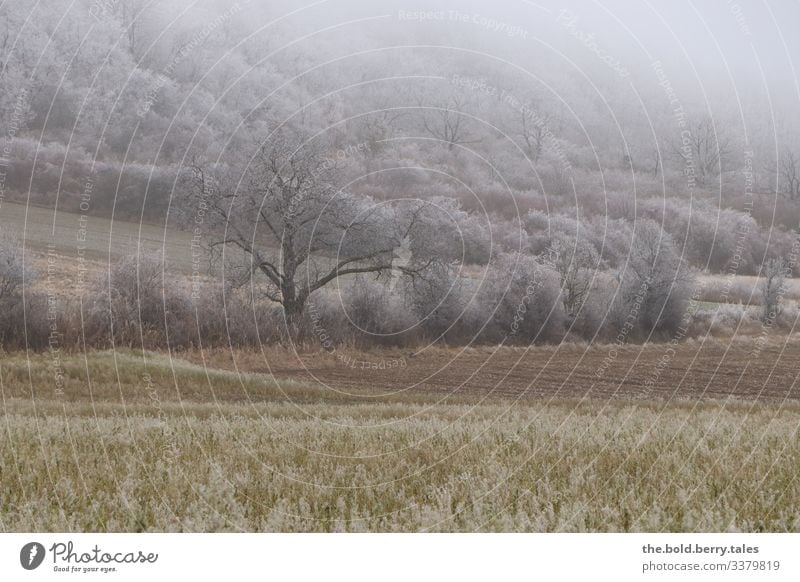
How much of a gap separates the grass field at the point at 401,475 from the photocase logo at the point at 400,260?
169 inches

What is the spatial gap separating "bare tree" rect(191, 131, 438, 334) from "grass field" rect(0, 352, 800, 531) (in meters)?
4.34

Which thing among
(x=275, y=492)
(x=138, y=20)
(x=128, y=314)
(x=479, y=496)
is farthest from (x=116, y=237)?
(x=479, y=496)

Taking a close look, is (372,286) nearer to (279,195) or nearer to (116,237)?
(279,195)

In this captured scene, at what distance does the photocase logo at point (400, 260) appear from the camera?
14516 millimetres

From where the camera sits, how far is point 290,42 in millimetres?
13930

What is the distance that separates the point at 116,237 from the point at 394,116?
17.7 feet

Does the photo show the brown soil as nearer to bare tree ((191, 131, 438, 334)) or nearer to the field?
the field

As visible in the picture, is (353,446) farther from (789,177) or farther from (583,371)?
(789,177)

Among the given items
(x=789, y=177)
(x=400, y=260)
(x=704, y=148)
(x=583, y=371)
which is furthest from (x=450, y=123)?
(x=789, y=177)

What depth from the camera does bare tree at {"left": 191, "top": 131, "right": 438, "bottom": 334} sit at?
45.7ft
